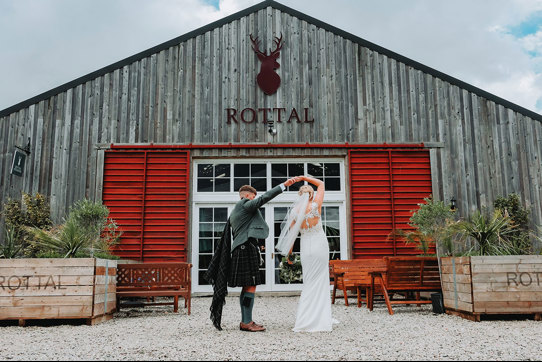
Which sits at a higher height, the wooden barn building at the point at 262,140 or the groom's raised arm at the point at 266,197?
the wooden barn building at the point at 262,140

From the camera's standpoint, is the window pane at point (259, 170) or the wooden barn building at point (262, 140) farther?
the window pane at point (259, 170)

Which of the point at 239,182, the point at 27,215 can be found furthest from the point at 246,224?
the point at 27,215

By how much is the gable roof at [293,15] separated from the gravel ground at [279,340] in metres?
5.51

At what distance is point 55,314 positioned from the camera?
541 centimetres

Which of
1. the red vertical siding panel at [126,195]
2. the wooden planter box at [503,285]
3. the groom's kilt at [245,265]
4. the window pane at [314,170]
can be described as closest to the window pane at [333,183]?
the window pane at [314,170]

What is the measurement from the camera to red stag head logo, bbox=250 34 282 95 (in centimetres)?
1000

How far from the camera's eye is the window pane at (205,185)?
9.84m

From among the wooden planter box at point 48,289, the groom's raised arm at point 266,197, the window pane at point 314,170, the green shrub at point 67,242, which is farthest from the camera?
the window pane at point 314,170

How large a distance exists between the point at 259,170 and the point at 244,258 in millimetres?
5102

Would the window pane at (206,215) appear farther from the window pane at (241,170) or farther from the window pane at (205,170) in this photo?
the window pane at (241,170)

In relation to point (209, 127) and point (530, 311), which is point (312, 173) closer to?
point (209, 127)

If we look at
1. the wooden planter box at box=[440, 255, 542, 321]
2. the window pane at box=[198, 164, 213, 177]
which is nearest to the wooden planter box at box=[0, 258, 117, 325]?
the wooden planter box at box=[440, 255, 542, 321]

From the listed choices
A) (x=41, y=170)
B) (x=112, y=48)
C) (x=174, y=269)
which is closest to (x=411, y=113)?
(x=174, y=269)

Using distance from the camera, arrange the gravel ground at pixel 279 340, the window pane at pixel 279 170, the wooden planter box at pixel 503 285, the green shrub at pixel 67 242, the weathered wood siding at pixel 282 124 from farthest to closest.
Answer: the window pane at pixel 279 170 → the weathered wood siding at pixel 282 124 → the green shrub at pixel 67 242 → the wooden planter box at pixel 503 285 → the gravel ground at pixel 279 340
